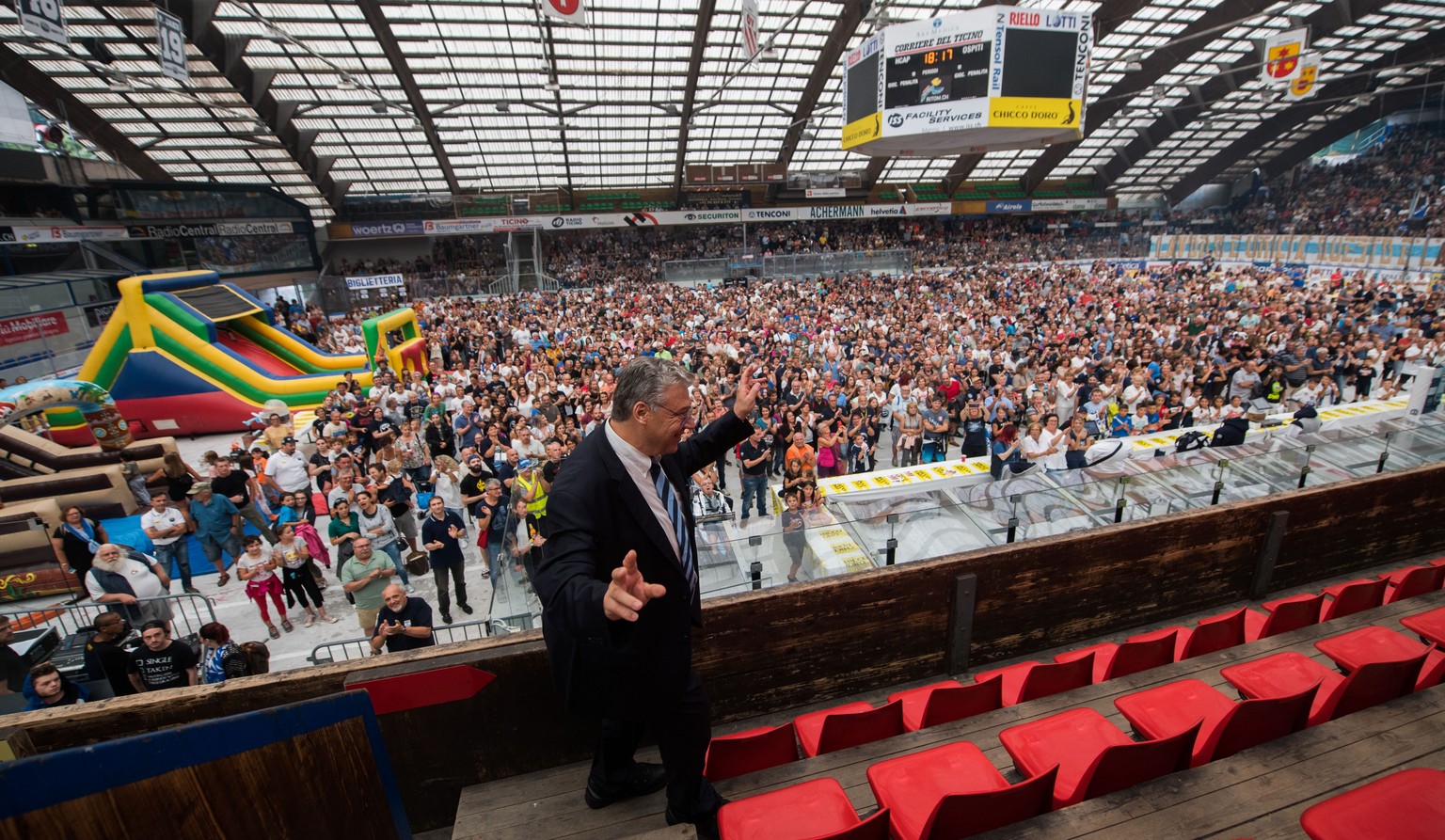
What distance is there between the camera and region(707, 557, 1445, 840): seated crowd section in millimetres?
1981

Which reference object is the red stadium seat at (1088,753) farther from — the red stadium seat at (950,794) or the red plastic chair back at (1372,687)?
the red plastic chair back at (1372,687)

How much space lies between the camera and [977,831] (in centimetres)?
199

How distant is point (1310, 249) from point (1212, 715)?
38833 mm

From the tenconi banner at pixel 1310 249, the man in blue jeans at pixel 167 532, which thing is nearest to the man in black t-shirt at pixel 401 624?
the man in blue jeans at pixel 167 532

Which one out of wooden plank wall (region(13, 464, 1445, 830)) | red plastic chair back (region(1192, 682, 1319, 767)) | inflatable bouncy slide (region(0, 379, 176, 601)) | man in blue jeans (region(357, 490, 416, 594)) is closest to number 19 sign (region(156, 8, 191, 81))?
inflatable bouncy slide (region(0, 379, 176, 601))

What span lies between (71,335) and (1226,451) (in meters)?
25.4

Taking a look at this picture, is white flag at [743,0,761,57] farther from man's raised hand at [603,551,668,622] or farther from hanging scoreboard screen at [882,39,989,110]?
man's raised hand at [603,551,668,622]

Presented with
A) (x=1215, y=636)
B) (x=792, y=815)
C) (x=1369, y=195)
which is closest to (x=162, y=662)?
(x=792, y=815)

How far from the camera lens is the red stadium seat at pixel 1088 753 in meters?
2.10

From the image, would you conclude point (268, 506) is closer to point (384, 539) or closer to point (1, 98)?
point (384, 539)

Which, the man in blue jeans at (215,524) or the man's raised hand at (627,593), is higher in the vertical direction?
the man's raised hand at (627,593)

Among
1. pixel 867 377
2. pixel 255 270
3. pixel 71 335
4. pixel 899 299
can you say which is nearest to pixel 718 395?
pixel 867 377

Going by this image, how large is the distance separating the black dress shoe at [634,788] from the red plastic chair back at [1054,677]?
1.67 meters

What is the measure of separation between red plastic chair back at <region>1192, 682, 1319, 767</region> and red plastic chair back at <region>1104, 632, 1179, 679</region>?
1.61 feet
